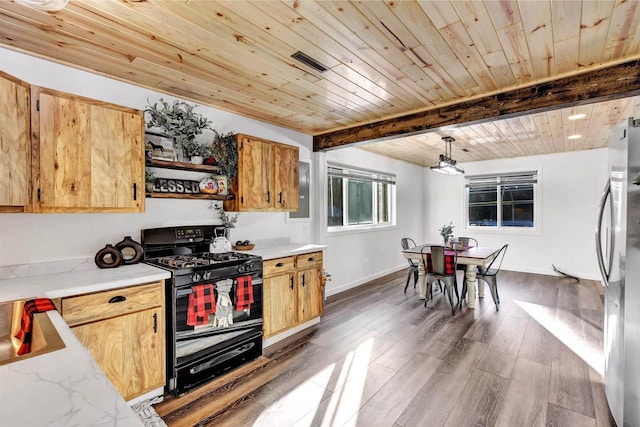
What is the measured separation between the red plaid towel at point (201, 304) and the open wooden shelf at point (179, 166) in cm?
107

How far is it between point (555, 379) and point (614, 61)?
98.5 inches

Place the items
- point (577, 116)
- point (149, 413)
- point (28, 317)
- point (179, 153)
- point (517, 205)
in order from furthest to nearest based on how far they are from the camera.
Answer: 1. point (517, 205)
2. point (577, 116)
3. point (179, 153)
4. point (149, 413)
5. point (28, 317)

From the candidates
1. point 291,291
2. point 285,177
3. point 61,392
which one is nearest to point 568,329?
point 291,291

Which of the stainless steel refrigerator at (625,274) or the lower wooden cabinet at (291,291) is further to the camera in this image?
the lower wooden cabinet at (291,291)

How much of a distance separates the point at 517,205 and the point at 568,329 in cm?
362

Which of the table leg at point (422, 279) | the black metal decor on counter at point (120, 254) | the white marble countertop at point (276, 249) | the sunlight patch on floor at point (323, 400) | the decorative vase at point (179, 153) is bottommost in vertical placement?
the sunlight patch on floor at point (323, 400)

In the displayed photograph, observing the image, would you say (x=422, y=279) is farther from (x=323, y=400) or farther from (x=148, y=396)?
(x=148, y=396)

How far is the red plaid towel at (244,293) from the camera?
2641 millimetres

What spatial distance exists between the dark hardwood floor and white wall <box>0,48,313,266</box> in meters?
1.37

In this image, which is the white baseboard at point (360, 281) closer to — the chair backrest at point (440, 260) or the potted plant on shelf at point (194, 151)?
the chair backrest at point (440, 260)

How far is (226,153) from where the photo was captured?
304 cm

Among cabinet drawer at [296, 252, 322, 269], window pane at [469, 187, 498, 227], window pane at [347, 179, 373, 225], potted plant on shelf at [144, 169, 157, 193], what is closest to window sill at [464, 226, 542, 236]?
window pane at [469, 187, 498, 227]

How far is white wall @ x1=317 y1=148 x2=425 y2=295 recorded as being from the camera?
4.74 metres

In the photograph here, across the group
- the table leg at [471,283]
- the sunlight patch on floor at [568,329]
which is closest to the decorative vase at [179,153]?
the table leg at [471,283]
